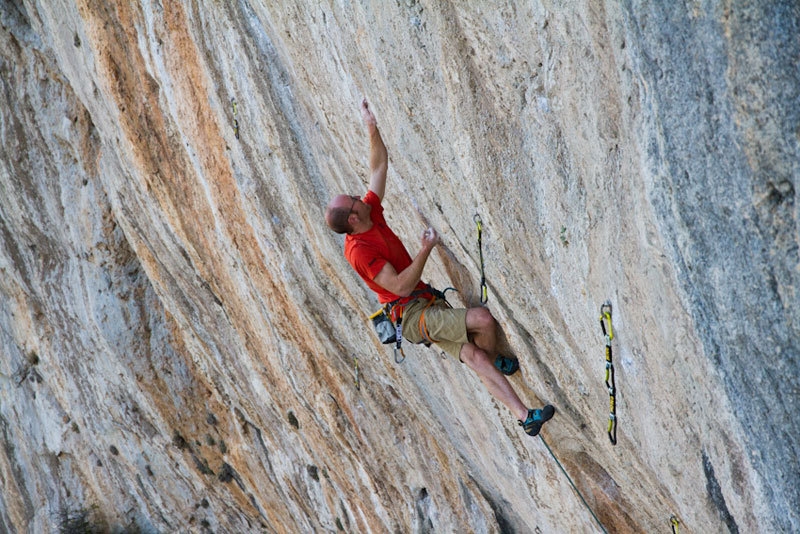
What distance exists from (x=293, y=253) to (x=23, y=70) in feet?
18.3

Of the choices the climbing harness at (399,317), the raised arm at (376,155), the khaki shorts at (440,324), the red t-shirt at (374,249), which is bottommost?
the khaki shorts at (440,324)

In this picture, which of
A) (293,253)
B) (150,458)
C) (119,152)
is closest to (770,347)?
(293,253)

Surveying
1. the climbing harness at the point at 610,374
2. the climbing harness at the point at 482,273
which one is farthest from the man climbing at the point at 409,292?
the climbing harness at the point at 610,374

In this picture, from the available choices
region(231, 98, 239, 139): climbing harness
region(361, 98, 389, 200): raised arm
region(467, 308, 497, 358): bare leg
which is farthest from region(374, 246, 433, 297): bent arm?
region(231, 98, 239, 139): climbing harness

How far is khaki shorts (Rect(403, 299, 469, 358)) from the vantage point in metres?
5.40

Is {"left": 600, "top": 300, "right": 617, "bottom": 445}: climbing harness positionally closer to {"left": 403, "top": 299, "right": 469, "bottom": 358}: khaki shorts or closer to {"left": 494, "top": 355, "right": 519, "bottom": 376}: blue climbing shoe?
{"left": 494, "top": 355, "right": 519, "bottom": 376}: blue climbing shoe

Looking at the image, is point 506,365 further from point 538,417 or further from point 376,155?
point 376,155

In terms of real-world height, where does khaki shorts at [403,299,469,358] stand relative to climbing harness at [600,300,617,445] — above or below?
above

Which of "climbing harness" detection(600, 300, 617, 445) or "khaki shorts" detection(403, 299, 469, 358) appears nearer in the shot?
"climbing harness" detection(600, 300, 617, 445)

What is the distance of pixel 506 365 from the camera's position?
18.5ft

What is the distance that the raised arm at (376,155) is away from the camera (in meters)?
5.46

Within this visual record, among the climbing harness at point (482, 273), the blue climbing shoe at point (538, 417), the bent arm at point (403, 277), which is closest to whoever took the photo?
the climbing harness at point (482, 273)

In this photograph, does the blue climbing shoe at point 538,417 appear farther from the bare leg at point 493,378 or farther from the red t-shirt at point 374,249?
the red t-shirt at point 374,249

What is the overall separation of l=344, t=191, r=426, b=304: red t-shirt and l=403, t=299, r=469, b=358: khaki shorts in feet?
1.00
